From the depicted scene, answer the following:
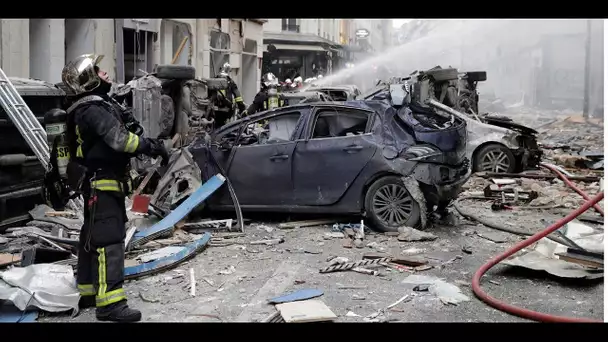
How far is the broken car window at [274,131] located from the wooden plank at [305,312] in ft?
10.8

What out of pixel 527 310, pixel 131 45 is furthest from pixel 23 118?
pixel 131 45

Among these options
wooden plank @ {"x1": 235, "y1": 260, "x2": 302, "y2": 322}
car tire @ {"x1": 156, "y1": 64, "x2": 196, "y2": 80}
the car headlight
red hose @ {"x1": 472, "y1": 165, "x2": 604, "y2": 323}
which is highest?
car tire @ {"x1": 156, "y1": 64, "x2": 196, "y2": 80}

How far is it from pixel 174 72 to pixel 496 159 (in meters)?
5.98

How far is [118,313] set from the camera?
193 inches

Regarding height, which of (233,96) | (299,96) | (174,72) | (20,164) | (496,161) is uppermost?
(174,72)

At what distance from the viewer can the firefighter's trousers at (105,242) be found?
4.93 metres

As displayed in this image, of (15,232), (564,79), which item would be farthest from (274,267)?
(564,79)

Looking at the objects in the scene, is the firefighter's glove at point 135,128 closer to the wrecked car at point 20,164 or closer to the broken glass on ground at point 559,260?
the wrecked car at point 20,164

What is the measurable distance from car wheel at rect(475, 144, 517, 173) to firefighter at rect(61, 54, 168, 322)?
8183mm

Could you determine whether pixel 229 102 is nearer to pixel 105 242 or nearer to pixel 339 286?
pixel 339 286

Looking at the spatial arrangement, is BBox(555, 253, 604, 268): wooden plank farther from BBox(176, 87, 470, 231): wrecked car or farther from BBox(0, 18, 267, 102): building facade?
BBox(0, 18, 267, 102): building facade

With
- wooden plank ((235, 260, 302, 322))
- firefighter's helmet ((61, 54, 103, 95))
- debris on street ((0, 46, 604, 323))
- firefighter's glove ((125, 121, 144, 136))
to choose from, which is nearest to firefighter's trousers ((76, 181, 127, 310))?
debris on street ((0, 46, 604, 323))

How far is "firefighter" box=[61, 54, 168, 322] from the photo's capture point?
4910 mm

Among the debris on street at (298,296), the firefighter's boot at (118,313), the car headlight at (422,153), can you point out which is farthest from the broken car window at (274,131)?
the firefighter's boot at (118,313)
